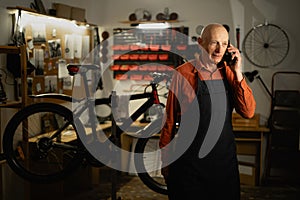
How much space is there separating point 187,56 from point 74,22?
148 cm

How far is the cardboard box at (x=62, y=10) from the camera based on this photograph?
14.4ft

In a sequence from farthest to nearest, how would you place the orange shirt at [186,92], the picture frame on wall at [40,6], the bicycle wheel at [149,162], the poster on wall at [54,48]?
the poster on wall at [54,48]
the picture frame on wall at [40,6]
the bicycle wheel at [149,162]
the orange shirt at [186,92]

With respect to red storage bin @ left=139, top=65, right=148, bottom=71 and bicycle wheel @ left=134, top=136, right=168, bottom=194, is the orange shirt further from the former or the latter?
red storage bin @ left=139, top=65, right=148, bottom=71

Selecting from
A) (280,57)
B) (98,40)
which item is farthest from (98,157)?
(280,57)

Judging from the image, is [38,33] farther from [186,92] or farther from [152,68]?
[186,92]

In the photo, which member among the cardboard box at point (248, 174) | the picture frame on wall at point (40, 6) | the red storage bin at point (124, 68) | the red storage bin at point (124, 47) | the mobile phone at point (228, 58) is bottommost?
the cardboard box at point (248, 174)

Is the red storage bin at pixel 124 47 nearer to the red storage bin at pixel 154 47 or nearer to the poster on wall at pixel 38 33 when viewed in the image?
the red storage bin at pixel 154 47

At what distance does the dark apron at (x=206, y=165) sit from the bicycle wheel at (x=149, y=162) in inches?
51.6

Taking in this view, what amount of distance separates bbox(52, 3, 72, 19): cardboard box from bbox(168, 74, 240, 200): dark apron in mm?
2529

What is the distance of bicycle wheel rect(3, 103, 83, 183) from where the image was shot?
317 cm

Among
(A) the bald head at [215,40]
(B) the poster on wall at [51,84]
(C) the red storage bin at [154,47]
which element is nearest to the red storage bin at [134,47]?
(C) the red storage bin at [154,47]

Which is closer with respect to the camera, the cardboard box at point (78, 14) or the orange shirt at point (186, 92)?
the orange shirt at point (186, 92)

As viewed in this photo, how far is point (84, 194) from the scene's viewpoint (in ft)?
14.7

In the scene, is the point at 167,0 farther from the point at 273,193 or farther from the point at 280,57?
the point at 273,193
